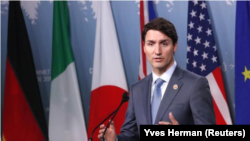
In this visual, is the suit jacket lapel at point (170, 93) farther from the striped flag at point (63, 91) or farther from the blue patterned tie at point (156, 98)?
the striped flag at point (63, 91)

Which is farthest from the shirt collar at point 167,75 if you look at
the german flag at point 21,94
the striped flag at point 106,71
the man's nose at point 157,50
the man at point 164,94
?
the german flag at point 21,94

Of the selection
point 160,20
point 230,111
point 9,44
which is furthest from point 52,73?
point 160,20

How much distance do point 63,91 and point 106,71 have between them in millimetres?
507

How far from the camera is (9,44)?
13.3ft

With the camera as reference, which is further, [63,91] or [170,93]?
[63,91]

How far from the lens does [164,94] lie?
2.08 metres

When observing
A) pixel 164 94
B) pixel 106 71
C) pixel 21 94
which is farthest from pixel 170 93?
pixel 21 94

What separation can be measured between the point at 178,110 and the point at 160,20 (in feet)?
1.64

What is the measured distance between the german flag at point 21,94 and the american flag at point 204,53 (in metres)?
1.63

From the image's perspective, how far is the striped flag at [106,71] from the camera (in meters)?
4.13

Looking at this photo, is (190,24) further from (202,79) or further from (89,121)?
(202,79)

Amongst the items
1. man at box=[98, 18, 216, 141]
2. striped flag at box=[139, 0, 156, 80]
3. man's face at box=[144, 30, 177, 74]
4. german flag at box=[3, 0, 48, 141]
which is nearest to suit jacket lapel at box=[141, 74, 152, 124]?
man at box=[98, 18, 216, 141]

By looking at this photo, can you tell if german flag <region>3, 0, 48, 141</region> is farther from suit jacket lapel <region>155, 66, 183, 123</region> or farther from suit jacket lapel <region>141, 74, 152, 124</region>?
suit jacket lapel <region>155, 66, 183, 123</region>

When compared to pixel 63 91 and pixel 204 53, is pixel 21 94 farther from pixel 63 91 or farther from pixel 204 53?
pixel 204 53
